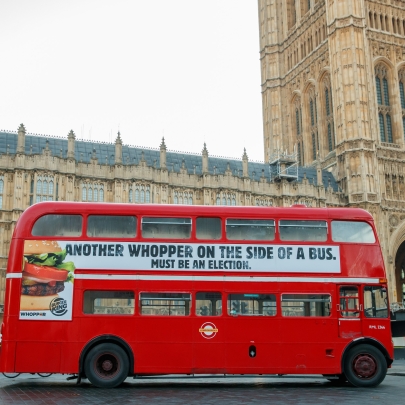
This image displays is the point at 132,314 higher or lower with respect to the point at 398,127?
lower

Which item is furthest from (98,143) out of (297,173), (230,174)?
(297,173)

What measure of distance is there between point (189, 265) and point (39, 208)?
4284 millimetres

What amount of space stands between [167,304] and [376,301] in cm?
571

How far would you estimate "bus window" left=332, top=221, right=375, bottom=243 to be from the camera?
A: 1567cm

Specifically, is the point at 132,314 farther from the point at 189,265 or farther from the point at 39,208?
the point at 39,208

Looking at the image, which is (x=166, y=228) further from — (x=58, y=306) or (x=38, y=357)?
(x=38, y=357)

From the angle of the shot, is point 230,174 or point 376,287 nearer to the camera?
point 376,287

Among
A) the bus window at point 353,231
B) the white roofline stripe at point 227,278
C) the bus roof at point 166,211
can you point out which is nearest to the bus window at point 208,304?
the white roofline stripe at point 227,278

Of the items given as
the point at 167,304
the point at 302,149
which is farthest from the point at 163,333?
the point at 302,149

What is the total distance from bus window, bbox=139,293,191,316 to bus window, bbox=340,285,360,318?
420 centimetres

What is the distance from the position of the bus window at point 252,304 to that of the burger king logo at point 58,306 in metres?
4.33

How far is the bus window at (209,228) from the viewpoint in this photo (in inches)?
603

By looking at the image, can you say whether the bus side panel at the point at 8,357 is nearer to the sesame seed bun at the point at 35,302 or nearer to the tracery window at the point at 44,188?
the sesame seed bun at the point at 35,302

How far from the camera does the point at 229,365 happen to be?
14.9 m
